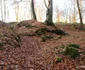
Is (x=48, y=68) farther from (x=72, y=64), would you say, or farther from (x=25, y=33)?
(x=25, y=33)

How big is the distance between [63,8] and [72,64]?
59.2 meters

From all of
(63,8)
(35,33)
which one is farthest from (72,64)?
(63,8)

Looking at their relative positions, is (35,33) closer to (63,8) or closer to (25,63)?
(25,63)

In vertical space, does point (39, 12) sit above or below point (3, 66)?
above

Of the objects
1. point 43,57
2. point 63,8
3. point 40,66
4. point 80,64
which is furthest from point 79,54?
point 63,8

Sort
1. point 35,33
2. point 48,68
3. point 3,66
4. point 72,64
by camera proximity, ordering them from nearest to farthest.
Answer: point 3,66, point 48,68, point 72,64, point 35,33

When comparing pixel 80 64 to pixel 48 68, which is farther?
pixel 80 64

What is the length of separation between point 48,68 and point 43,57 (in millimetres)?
1617

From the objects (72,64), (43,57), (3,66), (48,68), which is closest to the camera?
(3,66)

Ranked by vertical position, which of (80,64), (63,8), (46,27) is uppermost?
(63,8)

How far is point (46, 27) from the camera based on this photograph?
18859mm

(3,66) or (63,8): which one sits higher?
(63,8)

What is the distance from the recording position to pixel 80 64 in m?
8.80

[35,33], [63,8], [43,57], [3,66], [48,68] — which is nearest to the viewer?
[3,66]
